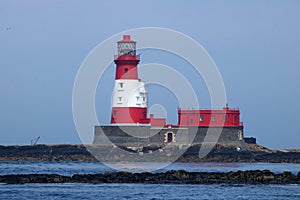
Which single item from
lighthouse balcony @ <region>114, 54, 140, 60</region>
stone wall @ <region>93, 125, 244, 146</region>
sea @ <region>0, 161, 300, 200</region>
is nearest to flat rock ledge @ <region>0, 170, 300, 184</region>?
sea @ <region>0, 161, 300, 200</region>

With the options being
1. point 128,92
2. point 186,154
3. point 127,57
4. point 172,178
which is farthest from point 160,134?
point 172,178

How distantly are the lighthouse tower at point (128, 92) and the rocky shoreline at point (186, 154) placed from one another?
6.75 ft

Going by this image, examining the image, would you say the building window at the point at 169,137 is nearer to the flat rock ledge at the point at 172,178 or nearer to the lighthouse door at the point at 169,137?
the lighthouse door at the point at 169,137

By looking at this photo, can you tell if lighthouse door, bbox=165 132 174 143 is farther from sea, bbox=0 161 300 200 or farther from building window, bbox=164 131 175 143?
sea, bbox=0 161 300 200

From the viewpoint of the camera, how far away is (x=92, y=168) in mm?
47094

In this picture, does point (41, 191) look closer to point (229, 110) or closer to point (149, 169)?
point (149, 169)

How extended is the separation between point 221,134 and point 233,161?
2806mm

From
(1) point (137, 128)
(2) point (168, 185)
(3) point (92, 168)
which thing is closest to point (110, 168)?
(3) point (92, 168)

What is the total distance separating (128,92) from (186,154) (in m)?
4.92

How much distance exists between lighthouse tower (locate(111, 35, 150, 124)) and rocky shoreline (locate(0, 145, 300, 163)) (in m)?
2.06

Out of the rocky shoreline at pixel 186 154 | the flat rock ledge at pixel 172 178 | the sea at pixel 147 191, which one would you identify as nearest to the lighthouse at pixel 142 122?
the rocky shoreline at pixel 186 154

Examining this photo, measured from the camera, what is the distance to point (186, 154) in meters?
54.1

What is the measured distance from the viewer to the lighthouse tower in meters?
54.6

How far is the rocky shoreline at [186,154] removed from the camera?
5328 cm
